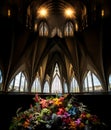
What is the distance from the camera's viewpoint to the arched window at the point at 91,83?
64.6ft

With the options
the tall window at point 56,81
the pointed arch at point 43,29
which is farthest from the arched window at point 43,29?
the tall window at point 56,81

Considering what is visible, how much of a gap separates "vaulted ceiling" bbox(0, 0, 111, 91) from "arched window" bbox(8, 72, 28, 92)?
650 mm

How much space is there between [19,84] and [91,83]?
683 cm

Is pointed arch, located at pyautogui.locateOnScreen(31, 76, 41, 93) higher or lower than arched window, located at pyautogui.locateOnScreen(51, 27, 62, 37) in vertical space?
lower

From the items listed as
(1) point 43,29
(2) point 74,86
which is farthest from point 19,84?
(1) point 43,29

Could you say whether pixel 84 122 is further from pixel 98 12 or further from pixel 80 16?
pixel 80 16

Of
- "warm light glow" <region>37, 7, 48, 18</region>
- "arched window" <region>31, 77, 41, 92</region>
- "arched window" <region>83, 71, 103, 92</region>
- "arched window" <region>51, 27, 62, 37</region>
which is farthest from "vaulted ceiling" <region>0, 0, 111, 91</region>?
"arched window" <region>83, 71, 103, 92</region>

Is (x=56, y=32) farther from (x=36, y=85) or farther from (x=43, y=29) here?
(x=36, y=85)

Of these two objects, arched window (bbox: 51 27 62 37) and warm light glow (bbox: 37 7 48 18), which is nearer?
warm light glow (bbox: 37 7 48 18)

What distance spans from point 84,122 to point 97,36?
14.4 meters

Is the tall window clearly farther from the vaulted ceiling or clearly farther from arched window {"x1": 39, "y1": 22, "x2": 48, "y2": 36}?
arched window {"x1": 39, "y1": 22, "x2": 48, "y2": 36}

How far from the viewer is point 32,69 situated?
792 inches

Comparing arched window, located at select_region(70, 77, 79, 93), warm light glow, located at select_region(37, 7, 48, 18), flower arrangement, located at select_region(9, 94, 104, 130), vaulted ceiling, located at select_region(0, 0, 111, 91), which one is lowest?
flower arrangement, located at select_region(9, 94, 104, 130)

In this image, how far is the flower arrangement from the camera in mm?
4211
